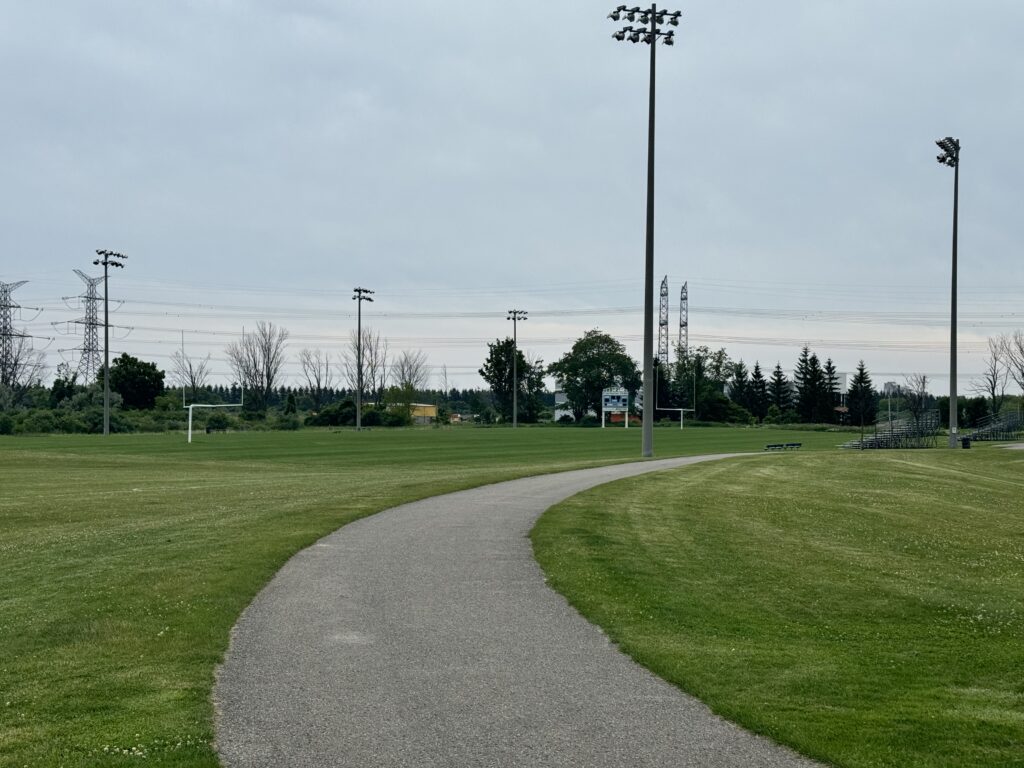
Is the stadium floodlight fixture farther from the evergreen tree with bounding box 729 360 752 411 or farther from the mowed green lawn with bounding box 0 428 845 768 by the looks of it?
the evergreen tree with bounding box 729 360 752 411

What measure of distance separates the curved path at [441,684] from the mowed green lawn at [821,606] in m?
0.46

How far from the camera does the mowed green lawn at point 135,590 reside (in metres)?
6.50

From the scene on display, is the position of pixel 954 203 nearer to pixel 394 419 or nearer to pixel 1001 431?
pixel 1001 431

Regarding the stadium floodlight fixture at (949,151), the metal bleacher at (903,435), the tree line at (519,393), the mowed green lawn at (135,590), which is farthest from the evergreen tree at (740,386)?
the mowed green lawn at (135,590)

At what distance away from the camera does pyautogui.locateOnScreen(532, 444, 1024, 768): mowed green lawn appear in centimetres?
670

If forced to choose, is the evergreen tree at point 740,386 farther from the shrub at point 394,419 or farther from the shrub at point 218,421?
the shrub at point 218,421

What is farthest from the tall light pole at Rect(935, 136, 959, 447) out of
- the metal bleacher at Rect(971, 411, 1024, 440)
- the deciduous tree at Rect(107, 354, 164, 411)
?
the deciduous tree at Rect(107, 354, 164, 411)

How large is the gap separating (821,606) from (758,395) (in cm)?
14730

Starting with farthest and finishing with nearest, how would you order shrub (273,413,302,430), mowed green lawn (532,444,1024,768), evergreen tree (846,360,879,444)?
evergreen tree (846,360,879,444)
shrub (273,413,302,430)
mowed green lawn (532,444,1024,768)

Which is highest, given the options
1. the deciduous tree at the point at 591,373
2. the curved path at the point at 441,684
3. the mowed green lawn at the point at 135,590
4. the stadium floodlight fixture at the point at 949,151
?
the stadium floodlight fixture at the point at 949,151

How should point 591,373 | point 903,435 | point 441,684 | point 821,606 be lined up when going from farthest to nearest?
1. point 591,373
2. point 903,435
3. point 821,606
4. point 441,684

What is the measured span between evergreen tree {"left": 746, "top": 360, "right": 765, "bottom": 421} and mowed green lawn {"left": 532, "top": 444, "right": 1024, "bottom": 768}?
131 m

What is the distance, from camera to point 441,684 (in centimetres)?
747

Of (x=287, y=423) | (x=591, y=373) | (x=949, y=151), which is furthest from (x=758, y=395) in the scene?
(x=949, y=151)
